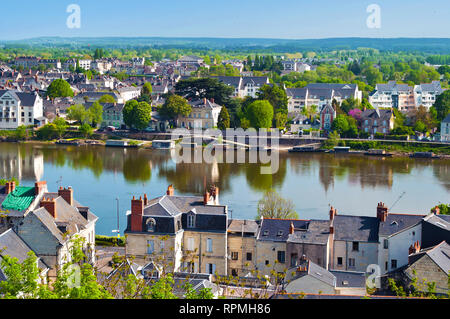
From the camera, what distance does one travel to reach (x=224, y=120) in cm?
2881

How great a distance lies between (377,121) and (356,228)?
19.7 meters

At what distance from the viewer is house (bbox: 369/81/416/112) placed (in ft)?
121

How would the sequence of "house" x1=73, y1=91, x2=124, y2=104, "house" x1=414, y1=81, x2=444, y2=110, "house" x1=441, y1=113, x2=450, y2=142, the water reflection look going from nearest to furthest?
the water reflection < "house" x1=441, y1=113, x2=450, y2=142 < "house" x1=73, y1=91, x2=124, y2=104 < "house" x1=414, y1=81, x2=444, y2=110

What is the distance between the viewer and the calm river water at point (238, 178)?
15234 millimetres

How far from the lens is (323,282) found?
7.28 metres

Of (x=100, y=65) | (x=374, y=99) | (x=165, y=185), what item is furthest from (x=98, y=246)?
(x=100, y=65)

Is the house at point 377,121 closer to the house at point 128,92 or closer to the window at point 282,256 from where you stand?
the house at point 128,92

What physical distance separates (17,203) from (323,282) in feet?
13.9

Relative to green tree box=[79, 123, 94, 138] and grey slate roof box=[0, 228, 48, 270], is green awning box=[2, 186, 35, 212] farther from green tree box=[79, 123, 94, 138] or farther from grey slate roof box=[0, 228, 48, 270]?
green tree box=[79, 123, 94, 138]

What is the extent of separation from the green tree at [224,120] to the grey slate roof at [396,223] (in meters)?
19.3

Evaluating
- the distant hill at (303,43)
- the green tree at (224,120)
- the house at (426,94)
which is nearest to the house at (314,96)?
the house at (426,94)

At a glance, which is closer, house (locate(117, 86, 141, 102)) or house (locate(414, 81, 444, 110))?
house (locate(414, 81, 444, 110))

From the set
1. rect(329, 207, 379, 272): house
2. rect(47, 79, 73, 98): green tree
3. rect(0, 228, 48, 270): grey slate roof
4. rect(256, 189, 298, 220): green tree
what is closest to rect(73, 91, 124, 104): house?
rect(47, 79, 73, 98): green tree

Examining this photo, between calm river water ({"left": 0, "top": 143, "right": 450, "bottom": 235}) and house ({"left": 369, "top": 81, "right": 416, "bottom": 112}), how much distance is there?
12180mm
